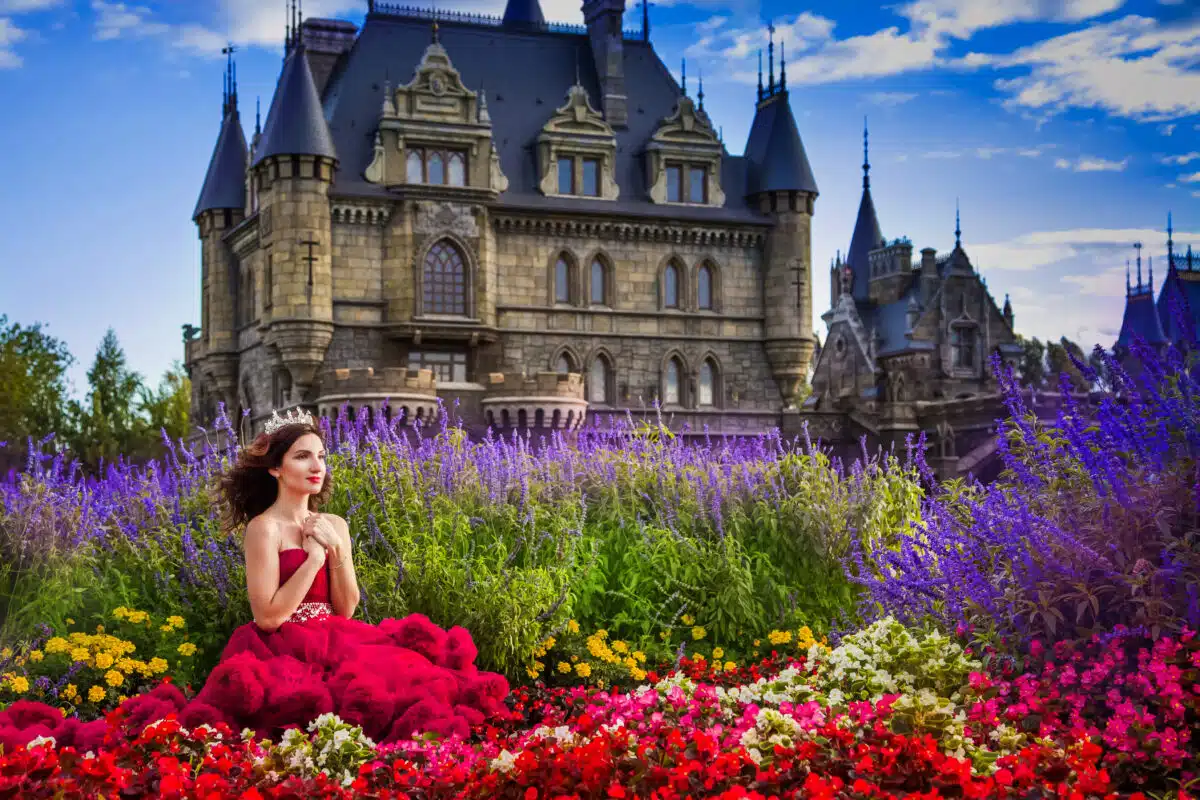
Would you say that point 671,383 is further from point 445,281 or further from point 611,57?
point 611,57

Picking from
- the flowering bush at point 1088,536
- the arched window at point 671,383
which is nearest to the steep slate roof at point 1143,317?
the arched window at point 671,383

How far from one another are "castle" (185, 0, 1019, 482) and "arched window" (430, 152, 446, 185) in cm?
12

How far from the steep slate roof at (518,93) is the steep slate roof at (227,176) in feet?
15.4

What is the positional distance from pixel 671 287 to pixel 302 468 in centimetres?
3234

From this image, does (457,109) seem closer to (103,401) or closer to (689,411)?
(689,411)

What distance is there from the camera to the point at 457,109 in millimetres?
35844

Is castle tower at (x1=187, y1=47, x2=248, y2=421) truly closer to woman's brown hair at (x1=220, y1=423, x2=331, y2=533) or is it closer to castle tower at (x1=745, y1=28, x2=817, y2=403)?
castle tower at (x1=745, y1=28, x2=817, y2=403)

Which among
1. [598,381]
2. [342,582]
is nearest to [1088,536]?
[342,582]

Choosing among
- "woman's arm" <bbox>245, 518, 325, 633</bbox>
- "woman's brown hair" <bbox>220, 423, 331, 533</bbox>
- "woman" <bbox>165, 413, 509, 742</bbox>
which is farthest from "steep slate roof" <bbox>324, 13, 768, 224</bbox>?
"woman's arm" <bbox>245, 518, 325, 633</bbox>

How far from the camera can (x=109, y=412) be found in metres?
51.3

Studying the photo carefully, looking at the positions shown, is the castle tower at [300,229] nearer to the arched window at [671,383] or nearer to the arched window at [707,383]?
the arched window at [671,383]

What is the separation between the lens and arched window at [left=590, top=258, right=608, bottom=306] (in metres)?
37.8

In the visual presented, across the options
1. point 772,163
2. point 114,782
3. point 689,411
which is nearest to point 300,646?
point 114,782

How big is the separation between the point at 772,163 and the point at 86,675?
3348cm
